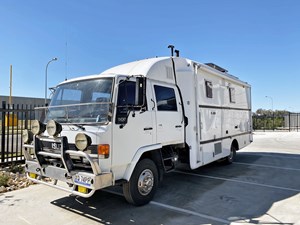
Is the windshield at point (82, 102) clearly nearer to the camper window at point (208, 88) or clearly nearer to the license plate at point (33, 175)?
the license plate at point (33, 175)

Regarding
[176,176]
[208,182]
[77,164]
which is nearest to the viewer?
[77,164]

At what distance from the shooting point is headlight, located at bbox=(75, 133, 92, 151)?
148 inches

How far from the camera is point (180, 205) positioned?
4785mm

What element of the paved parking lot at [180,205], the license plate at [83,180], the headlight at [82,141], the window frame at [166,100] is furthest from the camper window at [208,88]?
the license plate at [83,180]

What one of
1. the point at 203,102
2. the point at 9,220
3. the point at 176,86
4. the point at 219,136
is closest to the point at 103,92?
the point at 176,86

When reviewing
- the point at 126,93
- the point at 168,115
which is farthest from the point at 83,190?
the point at 168,115

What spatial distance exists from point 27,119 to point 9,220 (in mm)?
4795

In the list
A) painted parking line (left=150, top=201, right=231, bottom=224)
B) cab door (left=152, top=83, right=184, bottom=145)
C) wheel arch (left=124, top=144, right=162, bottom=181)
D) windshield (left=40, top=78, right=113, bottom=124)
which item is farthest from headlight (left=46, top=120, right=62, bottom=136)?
painted parking line (left=150, top=201, right=231, bottom=224)

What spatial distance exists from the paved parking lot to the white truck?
486 mm

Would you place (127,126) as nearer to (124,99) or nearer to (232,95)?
(124,99)

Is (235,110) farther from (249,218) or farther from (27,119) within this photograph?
(27,119)

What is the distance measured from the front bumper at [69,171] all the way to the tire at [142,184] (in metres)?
0.64

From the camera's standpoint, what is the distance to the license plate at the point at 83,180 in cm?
369

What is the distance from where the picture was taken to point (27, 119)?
27.3ft
